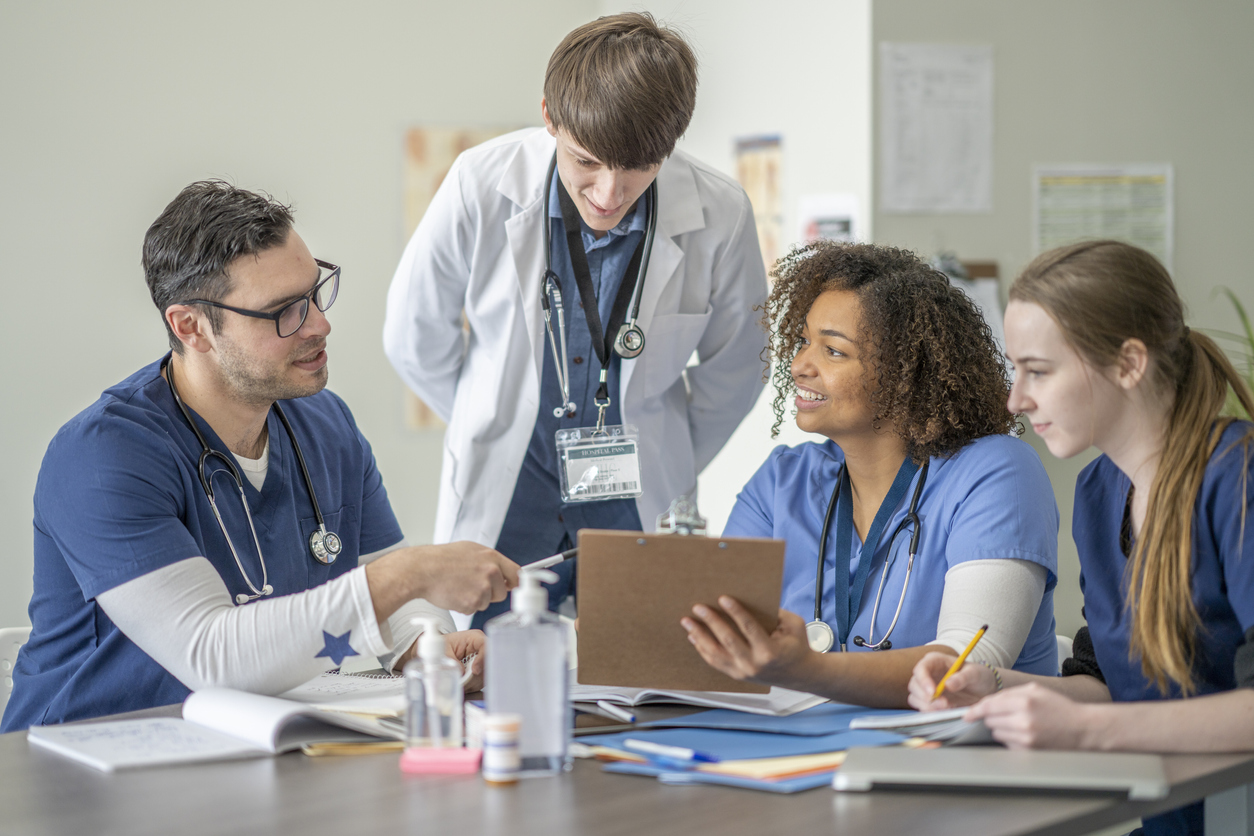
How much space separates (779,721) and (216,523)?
87 centimetres

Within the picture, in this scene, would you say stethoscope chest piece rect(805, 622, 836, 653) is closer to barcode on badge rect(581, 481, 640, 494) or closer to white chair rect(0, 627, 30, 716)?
barcode on badge rect(581, 481, 640, 494)

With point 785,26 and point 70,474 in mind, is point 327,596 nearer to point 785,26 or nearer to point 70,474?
point 70,474

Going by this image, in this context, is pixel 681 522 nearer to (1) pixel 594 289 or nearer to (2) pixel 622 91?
(2) pixel 622 91

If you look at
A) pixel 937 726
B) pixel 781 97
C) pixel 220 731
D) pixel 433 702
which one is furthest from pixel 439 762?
pixel 781 97

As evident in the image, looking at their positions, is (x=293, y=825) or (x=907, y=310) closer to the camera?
(x=293, y=825)

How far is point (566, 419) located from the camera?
→ 2.39m

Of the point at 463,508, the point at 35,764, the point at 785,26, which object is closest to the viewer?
the point at 35,764

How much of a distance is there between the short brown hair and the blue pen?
1074 millimetres

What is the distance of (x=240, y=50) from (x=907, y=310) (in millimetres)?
2896

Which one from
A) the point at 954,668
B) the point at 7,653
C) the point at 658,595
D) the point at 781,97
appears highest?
the point at 781,97

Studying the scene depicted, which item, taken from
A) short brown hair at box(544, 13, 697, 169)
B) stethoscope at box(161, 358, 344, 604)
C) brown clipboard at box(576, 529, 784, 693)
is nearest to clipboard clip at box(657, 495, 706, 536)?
brown clipboard at box(576, 529, 784, 693)

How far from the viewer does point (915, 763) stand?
115cm

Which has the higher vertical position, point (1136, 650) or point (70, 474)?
point (70, 474)

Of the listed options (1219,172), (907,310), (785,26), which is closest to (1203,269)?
(1219,172)
